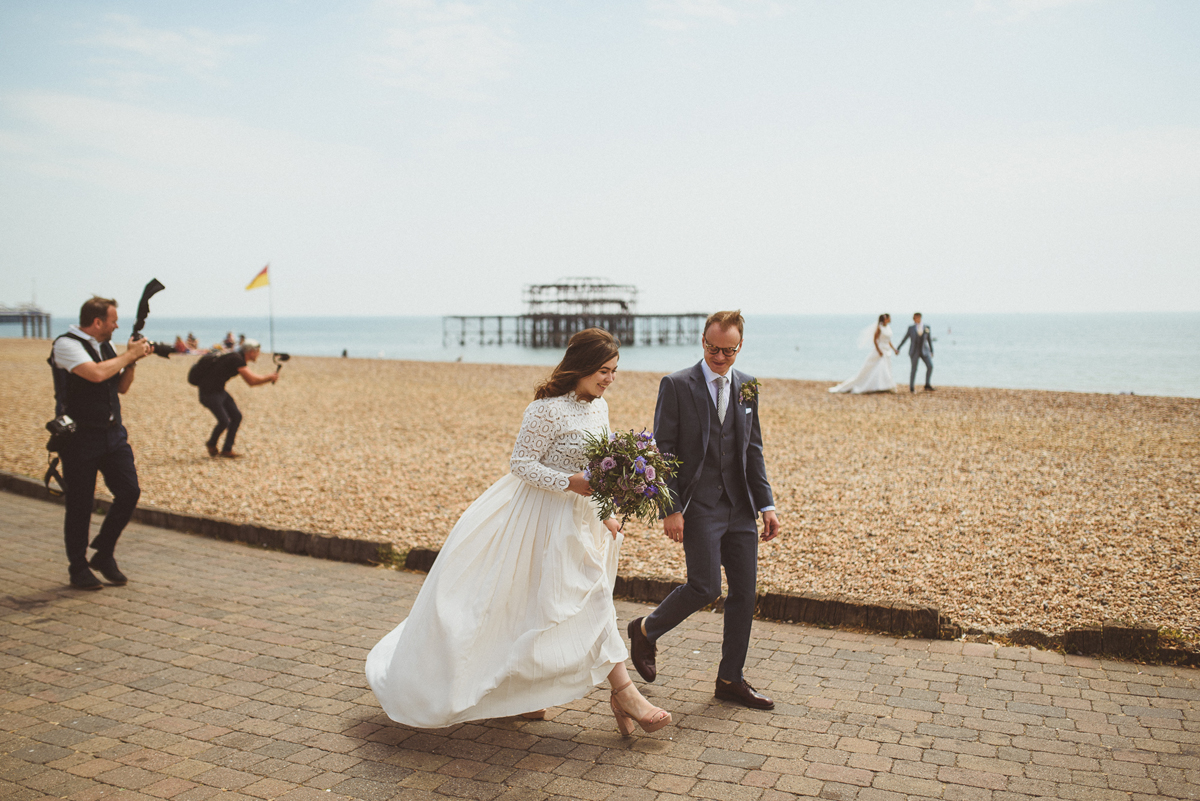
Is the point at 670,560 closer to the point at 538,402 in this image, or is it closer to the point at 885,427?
the point at 538,402

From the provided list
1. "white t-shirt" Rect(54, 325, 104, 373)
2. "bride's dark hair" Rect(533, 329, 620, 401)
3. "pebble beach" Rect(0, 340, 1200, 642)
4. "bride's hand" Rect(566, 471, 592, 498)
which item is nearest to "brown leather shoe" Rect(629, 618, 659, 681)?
"bride's hand" Rect(566, 471, 592, 498)

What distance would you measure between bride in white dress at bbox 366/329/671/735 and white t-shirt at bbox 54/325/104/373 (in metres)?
3.46

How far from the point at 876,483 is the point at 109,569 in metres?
7.43

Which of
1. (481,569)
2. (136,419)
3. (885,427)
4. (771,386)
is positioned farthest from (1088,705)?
(771,386)

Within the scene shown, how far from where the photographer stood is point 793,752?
3521 millimetres

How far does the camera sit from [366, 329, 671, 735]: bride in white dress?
3.56 meters

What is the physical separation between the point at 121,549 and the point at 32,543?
884 millimetres

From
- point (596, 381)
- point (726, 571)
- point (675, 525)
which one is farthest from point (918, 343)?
point (596, 381)

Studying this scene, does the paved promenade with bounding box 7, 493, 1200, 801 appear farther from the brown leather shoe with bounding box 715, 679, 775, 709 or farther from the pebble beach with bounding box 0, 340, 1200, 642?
the pebble beach with bounding box 0, 340, 1200, 642

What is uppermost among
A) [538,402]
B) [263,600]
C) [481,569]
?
[538,402]

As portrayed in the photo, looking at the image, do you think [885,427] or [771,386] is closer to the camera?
[885,427]

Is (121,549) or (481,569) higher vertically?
(481,569)

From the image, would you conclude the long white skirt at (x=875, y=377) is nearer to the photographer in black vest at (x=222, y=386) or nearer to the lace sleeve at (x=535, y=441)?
the photographer in black vest at (x=222, y=386)

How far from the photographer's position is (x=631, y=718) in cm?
367
